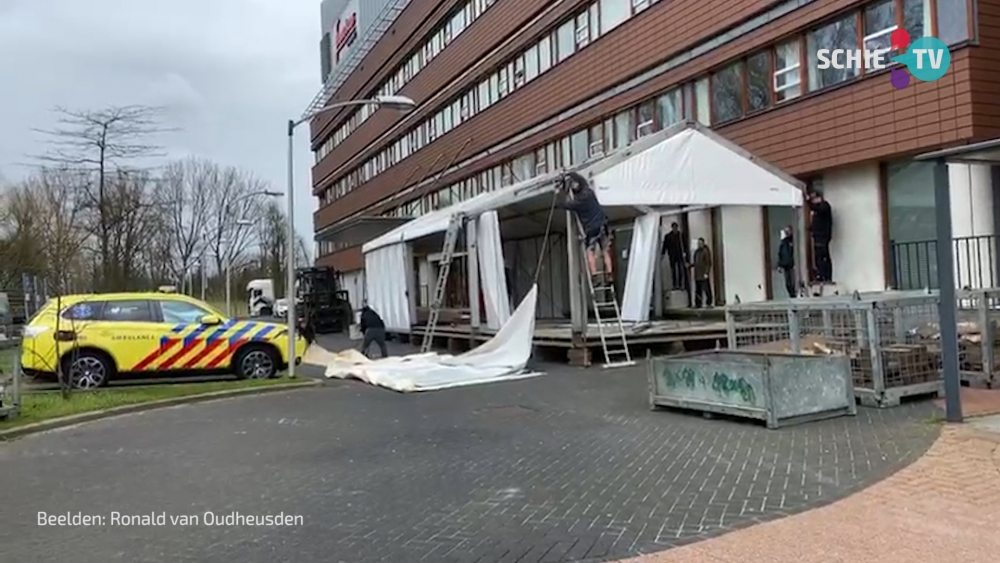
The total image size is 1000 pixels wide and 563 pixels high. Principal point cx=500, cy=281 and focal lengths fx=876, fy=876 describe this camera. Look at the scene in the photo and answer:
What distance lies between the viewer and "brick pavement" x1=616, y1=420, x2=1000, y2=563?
16.0 ft

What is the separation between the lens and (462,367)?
14.7 meters

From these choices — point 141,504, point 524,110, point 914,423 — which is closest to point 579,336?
point 914,423

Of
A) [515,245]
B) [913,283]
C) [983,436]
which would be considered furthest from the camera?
Answer: [515,245]

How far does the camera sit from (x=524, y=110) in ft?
103

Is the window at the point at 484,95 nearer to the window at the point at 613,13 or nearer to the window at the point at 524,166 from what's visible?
the window at the point at 524,166

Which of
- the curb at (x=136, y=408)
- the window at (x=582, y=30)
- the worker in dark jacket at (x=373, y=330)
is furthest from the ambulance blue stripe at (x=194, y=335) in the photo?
the window at (x=582, y=30)

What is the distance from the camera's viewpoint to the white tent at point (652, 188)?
1505 centimetres

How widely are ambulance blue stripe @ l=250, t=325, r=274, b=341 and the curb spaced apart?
4.87 ft

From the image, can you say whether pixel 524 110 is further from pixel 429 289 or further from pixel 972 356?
pixel 972 356

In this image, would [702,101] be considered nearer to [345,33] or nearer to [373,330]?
[373,330]

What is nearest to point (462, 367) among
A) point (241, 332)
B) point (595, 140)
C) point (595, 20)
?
point (241, 332)

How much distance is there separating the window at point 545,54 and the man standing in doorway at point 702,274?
11529mm

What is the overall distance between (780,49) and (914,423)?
1221 cm

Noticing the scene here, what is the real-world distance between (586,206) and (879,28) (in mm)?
6486
